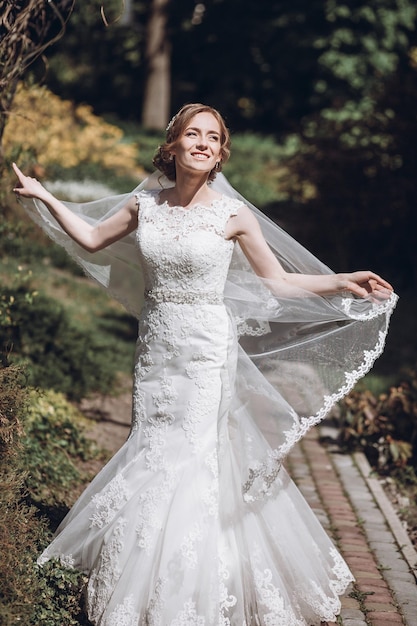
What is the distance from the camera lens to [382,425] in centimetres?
658

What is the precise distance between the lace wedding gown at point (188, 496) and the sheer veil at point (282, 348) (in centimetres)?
5

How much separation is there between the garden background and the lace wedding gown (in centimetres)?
32

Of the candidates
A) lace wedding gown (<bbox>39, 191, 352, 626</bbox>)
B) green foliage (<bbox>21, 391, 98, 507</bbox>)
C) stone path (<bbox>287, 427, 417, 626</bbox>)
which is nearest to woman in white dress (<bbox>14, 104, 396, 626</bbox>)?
lace wedding gown (<bbox>39, 191, 352, 626</bbox>)

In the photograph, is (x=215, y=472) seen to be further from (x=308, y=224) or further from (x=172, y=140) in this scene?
(x=308, y=224)

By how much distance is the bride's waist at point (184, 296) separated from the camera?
3.80 m

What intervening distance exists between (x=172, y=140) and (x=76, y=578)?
2.02 meters

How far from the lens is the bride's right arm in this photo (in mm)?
4051

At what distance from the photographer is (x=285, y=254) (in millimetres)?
4270

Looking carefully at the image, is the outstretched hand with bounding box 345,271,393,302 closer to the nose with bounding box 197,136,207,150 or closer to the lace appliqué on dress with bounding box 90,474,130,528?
the nose with bounding box 197,136,207,150

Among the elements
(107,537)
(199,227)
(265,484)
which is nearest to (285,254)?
(199,227)

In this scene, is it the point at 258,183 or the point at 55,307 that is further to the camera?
the point at 258,183

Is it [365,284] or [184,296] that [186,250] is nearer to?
[184,296]

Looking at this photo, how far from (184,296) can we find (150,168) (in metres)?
15.7

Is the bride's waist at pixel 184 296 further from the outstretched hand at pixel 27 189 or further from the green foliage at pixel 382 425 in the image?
the green foliage at pixel 382 425
